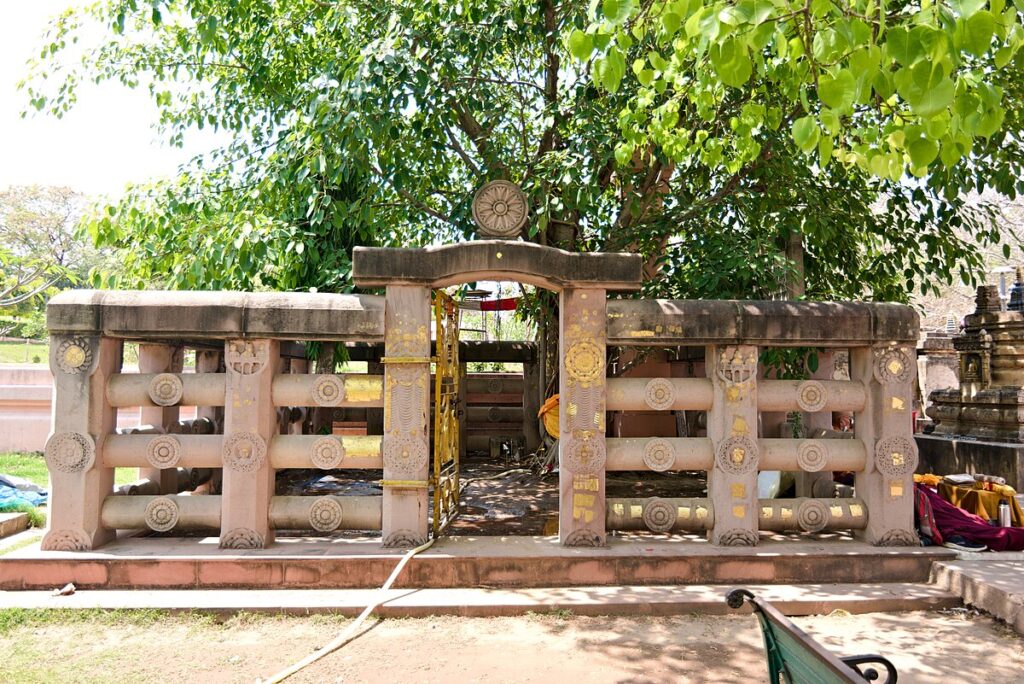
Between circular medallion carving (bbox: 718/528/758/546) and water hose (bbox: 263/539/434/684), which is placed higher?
circular medallion carving (bbox: 718/528/758/546)

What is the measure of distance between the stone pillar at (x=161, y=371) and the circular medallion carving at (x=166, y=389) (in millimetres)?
930

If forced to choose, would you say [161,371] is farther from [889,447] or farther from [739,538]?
[889,447]

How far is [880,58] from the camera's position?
108 inches

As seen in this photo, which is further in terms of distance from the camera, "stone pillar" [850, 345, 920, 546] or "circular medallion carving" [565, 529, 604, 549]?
"stone pillar" [850, 345, 920, 546]

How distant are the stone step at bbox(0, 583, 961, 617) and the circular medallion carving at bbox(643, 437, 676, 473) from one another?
1.03 metres

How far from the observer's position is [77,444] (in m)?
5.55

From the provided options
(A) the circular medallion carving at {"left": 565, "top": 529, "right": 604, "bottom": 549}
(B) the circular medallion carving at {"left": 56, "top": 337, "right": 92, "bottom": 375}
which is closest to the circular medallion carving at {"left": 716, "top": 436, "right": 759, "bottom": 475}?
(A) the circular medallion carving at {"left": 565, "top": 529, "right": 604, "bottom": 549}

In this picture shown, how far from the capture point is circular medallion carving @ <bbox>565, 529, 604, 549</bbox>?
577 cm

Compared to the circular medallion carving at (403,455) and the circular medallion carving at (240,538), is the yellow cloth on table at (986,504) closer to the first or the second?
the circular medallion carving at (403,455)

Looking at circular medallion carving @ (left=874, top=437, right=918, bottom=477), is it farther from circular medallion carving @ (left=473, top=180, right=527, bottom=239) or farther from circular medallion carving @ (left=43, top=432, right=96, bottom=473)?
circular medallion carving @ (left=43, top=432, right=96, bottom=473)

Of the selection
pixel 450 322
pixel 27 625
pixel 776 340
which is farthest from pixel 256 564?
→ pixel 776 340

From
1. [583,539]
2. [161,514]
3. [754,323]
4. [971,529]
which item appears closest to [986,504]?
[971,529]

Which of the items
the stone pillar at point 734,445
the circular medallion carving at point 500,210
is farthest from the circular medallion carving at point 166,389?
the stone pillar at point 734,445

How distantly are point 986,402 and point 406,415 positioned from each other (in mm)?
9215
